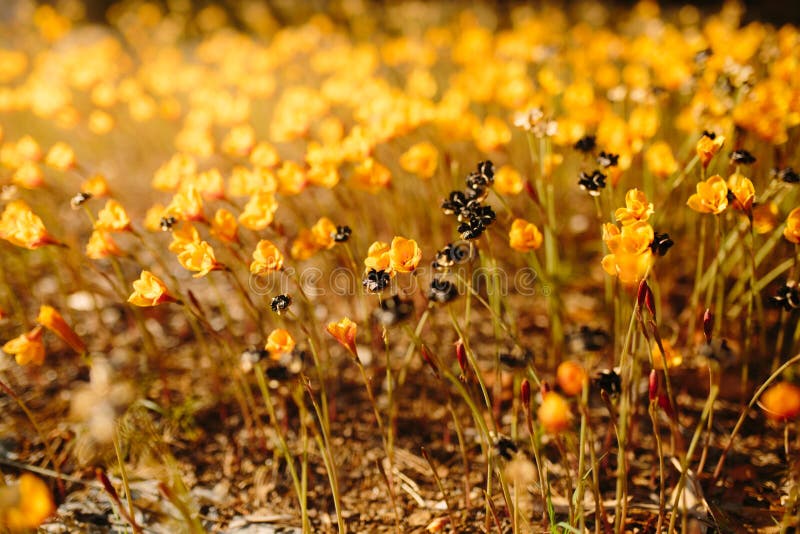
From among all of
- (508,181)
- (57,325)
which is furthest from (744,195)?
(57,325)

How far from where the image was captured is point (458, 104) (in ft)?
10.1

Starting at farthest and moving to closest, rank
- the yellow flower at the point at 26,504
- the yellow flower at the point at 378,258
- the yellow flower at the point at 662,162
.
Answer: the yellow flower at the point at 662,162, the yellow flower at the point at 378,258, the yellow flower at the point at 26,504

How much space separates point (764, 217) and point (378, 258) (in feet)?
4.54

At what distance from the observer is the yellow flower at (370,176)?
2492mm

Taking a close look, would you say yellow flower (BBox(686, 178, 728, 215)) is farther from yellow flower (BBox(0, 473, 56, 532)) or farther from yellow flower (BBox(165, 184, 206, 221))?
yellow flower (BBox(0, 473, 56, 532))

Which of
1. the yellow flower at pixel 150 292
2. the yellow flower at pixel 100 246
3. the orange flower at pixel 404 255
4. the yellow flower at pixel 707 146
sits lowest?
the yellow flower at pixel 150 292

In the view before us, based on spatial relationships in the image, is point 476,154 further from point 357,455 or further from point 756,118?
point 357,455

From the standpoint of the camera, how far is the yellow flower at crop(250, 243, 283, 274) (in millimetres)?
1993

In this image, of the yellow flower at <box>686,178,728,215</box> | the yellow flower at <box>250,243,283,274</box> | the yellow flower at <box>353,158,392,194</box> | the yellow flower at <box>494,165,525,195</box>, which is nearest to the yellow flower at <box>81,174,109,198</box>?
the yellow flower at <box>250,243,283,274</box>

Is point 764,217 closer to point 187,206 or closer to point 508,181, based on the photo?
point 508,181

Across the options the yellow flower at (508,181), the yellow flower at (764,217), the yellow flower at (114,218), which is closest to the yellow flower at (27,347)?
the yellow flower at (114,218)

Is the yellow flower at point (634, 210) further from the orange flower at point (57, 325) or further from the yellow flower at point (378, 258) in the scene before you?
the orange flower at point (57, 325)

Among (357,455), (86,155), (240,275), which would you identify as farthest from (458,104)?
(86,155)

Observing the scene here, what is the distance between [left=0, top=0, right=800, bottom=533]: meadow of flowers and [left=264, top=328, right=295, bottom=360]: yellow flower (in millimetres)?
12
